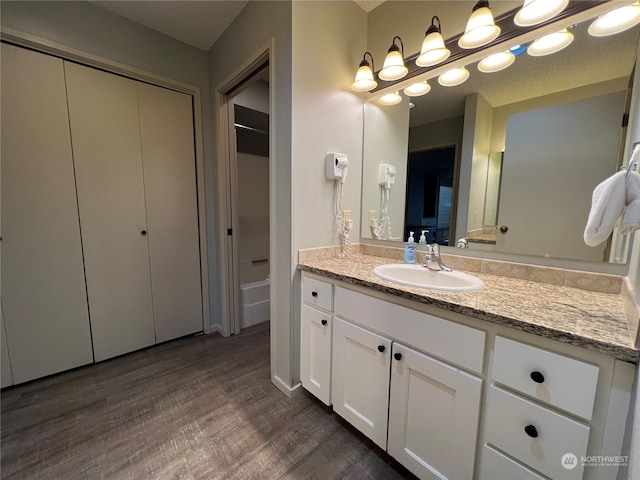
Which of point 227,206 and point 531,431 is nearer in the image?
point 531,431

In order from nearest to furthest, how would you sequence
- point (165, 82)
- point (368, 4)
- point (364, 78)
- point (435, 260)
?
point (435, 260) < point (364, 78) < point (368, 4) < point (165, 82)

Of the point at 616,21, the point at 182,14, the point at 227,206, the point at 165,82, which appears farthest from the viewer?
the point at 227,206

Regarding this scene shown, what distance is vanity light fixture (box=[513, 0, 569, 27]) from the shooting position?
A: 98 centimetres

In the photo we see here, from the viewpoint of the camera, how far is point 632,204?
665mm

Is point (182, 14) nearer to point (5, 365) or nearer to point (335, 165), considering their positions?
point (335, 165)

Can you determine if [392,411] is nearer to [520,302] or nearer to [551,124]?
[520,302]

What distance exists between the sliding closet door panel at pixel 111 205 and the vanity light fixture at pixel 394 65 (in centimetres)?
181

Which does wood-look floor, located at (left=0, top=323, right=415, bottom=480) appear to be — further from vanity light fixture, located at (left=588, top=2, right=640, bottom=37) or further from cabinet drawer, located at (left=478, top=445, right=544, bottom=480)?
vanity light fixture, located at (left=588, top=2, right=640, bottom=37)

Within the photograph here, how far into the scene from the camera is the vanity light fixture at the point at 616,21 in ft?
3.01

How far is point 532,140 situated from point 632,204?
643 mm

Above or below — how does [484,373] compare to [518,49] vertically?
below

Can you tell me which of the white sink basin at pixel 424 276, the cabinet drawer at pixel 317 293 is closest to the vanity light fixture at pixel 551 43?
the white sink basin at pixel 424 276

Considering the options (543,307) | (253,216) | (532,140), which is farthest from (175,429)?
(532,140)

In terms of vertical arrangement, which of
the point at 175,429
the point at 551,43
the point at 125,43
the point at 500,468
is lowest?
the point at 175,429
